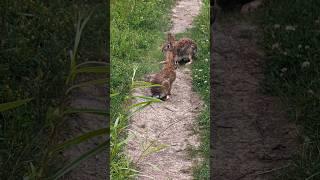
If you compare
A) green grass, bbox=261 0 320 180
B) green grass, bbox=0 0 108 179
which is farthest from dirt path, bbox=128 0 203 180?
green grass, bbox=261 0 320 180

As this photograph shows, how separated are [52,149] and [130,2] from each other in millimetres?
621

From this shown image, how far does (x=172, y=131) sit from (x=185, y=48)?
0.22 metres

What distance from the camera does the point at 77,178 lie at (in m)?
2.36

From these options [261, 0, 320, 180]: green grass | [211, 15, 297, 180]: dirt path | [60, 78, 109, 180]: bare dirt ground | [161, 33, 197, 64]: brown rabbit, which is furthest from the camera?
[261, 0, 320, 180]: green grass

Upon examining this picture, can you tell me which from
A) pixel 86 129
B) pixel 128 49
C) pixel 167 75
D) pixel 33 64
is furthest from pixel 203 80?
pixel 33 64

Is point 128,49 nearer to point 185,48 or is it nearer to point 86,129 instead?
point 185,48

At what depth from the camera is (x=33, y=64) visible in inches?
119

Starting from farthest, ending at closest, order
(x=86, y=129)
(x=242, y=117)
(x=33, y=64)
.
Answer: (x=33, y=64), (x=242, y=117), (x=86, y=129)

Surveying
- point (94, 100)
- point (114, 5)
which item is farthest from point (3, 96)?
point (114, 5)

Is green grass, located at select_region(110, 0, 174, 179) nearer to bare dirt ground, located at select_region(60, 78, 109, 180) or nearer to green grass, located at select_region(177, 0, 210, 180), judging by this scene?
green grass, located at select_region(177, 0, 210, 180)

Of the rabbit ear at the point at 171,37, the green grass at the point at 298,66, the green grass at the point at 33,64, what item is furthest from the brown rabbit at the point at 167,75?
the green grass at the point at 298,66

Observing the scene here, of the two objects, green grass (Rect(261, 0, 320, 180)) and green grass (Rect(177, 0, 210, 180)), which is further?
green grass (Rect(261, 0, 320, 180))

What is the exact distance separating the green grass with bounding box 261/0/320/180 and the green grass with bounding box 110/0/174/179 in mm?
1022

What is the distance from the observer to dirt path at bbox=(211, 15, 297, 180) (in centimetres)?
223
